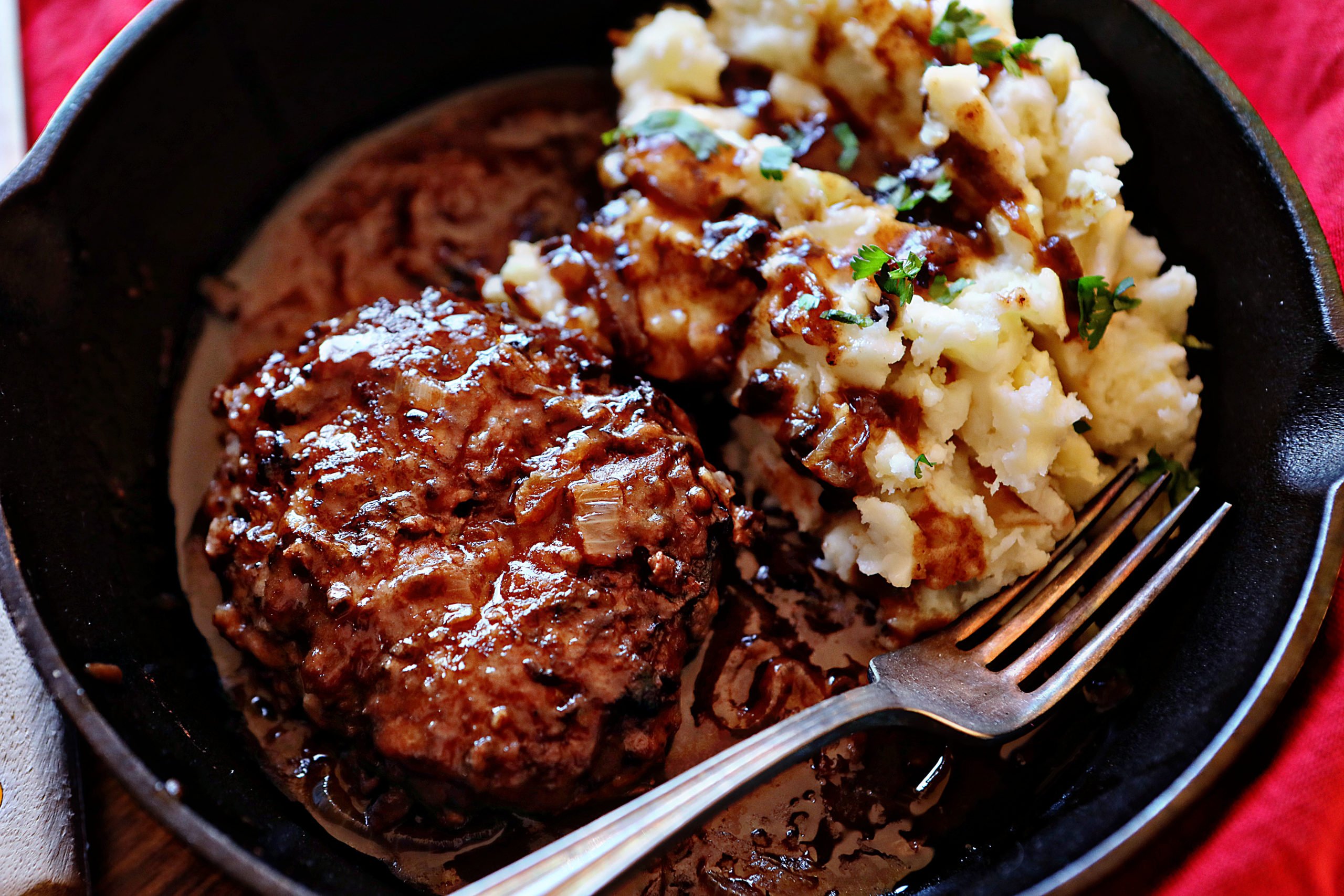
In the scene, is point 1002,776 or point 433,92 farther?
point 433,92

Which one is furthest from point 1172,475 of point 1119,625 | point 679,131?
point 679,131

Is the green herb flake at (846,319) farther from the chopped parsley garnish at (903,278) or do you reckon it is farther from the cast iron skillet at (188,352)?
the cast iron skillet at (188,352)

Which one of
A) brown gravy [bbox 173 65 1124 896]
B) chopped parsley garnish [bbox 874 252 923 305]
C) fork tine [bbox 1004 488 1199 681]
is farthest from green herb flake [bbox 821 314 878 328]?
fork tine [bbox 1004 488 1199 681]

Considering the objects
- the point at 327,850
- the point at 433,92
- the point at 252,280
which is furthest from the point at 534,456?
the point at 433,92

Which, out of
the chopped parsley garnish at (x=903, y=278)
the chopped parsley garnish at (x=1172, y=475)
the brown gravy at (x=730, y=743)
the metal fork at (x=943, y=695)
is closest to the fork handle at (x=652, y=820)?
the metal fork at (x=943, y=695)

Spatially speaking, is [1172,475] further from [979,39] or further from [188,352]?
[188,352]

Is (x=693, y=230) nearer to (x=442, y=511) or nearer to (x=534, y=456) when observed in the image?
(x=534, y=456)
